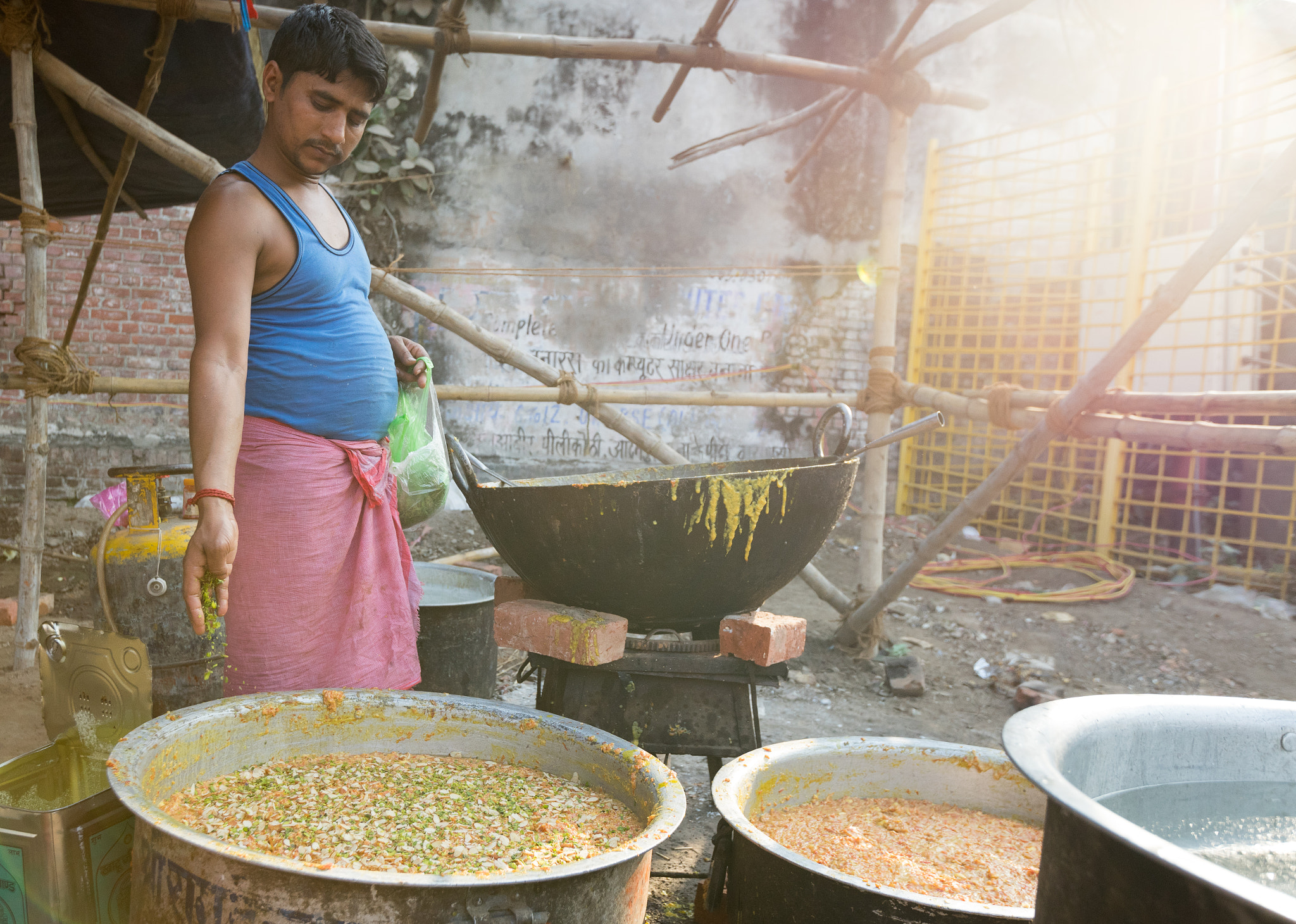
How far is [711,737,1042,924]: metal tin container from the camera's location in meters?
1.36

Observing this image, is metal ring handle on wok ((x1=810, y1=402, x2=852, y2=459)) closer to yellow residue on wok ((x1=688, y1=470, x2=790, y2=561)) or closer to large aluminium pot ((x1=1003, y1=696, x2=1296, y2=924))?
yellow residue on wok ((x1=688, y1=470, x2=790, y2=561))

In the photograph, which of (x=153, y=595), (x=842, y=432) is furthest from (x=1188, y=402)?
(x=153, y=595)

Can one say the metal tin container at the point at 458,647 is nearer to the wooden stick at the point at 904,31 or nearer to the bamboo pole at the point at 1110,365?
the bamboo pole at the point at 1110,365

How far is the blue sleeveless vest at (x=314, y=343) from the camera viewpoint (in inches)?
63.3

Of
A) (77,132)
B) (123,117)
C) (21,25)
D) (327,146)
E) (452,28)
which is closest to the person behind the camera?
(327,146)

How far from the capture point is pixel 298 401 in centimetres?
166

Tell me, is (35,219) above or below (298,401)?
above

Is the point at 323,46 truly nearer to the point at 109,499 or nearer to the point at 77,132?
the point at 109,499

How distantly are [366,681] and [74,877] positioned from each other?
58cm

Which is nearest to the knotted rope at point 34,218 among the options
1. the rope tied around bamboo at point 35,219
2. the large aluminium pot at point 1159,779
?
the rope tied around bamboo at point 35,219

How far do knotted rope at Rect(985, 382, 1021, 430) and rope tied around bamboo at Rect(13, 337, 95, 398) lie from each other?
362cm

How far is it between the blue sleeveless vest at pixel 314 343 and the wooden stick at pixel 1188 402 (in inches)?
91.1

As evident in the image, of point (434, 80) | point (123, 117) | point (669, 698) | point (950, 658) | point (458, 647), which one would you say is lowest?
point (950, 658)

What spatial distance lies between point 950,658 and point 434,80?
154 inches
